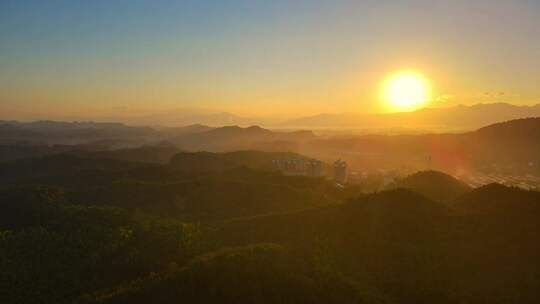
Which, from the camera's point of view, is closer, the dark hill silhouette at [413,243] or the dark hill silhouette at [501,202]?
the dark hill silhouette at [413,243]

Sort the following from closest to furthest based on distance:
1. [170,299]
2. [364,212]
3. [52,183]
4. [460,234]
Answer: [170,299]
[460,234]
[364,212]
[52,183]

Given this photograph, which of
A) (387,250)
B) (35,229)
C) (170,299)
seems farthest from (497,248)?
(35,229)

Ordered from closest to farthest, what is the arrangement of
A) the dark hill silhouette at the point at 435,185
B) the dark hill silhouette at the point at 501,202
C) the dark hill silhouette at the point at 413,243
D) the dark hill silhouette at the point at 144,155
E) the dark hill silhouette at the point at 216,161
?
the dark hill silhouette at the point at 413,243, the dark hill silhouette at the point at 501,202, the dark hill silhouette at the point at 435,185, the dark hill silhouette at the point at 216,161, the dark hill silhouette at the point at 144,155

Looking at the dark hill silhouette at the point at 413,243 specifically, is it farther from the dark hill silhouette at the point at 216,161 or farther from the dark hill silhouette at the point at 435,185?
the dark hill silhouette at the point at 216,161

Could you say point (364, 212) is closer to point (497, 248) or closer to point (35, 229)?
point (497, 248)

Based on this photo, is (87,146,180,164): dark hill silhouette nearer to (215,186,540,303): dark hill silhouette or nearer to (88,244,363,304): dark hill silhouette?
(215,186,540,303): dark hill silhouette

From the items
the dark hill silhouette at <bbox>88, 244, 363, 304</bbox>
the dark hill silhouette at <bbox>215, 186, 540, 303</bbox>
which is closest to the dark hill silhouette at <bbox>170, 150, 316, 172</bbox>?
the dark hill silhouette at <bbox>215, 186, 540, 303</bbox>

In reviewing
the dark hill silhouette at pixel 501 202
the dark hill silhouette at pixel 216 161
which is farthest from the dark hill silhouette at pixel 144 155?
the dark hill silhouette at pixel 501 202

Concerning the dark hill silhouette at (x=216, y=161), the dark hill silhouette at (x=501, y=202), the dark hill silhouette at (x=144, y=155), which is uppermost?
the dark hill silhouette at (x=501, y=202)
